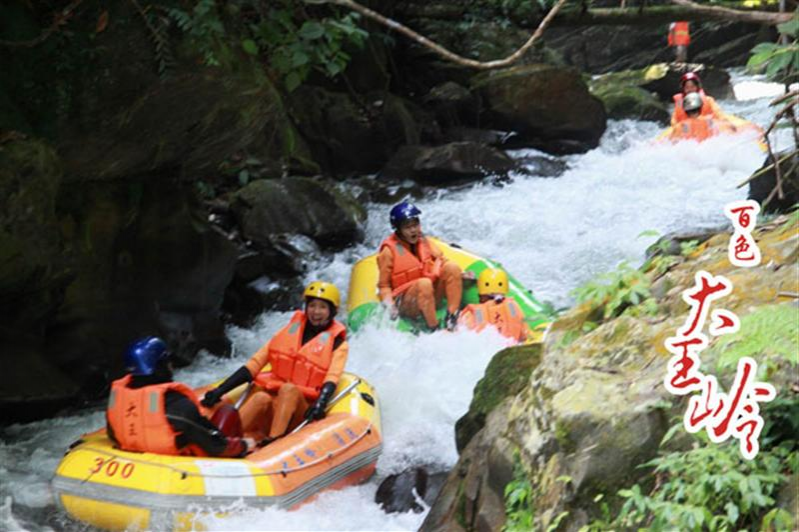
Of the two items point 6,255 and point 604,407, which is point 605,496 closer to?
point 604,407

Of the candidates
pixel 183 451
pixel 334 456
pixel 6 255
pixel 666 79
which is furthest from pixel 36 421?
pixel 666 79

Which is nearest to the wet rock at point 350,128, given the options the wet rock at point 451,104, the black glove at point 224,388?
the wet rock at point 451,104

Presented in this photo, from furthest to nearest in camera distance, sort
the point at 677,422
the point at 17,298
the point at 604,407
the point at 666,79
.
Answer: the point at 666,79, the point at 17,298, the point at 604,407, the point at 677,422

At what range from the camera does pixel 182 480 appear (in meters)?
5.29

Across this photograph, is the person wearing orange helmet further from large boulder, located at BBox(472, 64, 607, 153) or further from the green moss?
the green moss

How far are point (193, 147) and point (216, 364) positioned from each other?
210 cm

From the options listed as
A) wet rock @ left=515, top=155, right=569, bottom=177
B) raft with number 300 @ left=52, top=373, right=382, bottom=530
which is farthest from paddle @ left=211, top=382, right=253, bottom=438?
wet rock @ left=515, top=155, right=569, bottom=177

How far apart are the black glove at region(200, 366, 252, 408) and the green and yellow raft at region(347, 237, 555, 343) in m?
1.94

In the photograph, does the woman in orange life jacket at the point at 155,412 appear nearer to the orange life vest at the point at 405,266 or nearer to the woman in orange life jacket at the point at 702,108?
the orange life vest at the point at 405,266

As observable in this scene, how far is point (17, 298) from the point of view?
272 inches

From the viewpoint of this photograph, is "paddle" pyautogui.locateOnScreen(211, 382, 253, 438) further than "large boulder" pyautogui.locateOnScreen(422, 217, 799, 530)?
Yes

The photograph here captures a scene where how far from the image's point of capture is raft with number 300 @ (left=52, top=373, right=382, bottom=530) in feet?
17.3

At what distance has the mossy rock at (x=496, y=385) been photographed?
500cm

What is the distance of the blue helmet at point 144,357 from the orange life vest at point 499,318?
3.02 metres
